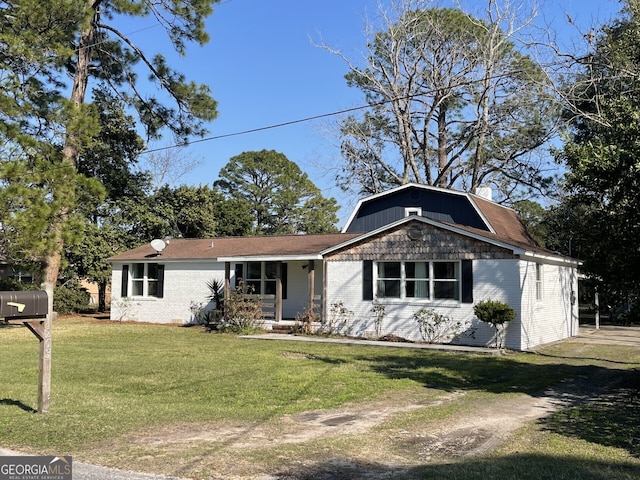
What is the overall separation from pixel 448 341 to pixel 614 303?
7.46 metres

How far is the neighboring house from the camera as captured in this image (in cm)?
1625

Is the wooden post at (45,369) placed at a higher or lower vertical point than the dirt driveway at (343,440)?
higher

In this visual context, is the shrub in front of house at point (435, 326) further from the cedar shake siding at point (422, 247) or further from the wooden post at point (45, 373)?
the wooden post at point (45, 373)

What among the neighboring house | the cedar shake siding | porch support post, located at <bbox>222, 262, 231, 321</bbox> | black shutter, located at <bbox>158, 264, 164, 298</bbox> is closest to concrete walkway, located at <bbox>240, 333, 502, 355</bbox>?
the neighboring house

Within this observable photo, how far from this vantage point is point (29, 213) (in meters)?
14.1

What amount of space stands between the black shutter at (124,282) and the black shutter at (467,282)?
1458 cm

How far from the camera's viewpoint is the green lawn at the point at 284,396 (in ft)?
18.1

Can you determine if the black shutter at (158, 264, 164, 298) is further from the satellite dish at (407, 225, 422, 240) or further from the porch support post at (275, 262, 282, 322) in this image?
the satellite dish at (407, 225, 422, 240)

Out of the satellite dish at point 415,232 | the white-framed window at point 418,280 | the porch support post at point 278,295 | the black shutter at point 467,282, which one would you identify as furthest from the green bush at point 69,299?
the black shutter at point 467,282

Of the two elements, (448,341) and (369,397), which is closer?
(369,397)

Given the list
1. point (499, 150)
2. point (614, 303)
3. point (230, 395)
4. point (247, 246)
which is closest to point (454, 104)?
point (499, 150)

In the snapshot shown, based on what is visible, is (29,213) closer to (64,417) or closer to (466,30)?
(64,417)

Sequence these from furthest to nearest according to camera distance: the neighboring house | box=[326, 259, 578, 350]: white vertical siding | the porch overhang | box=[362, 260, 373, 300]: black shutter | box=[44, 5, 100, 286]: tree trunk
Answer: the porch overhang
box=[362, 260, 373, 300]: black shutter
the neighboring house
box=[326, 259, 578, 350]: white vertical siding
box=[44, 5, 100, 286]: tree trunk

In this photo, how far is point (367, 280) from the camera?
18125mm
